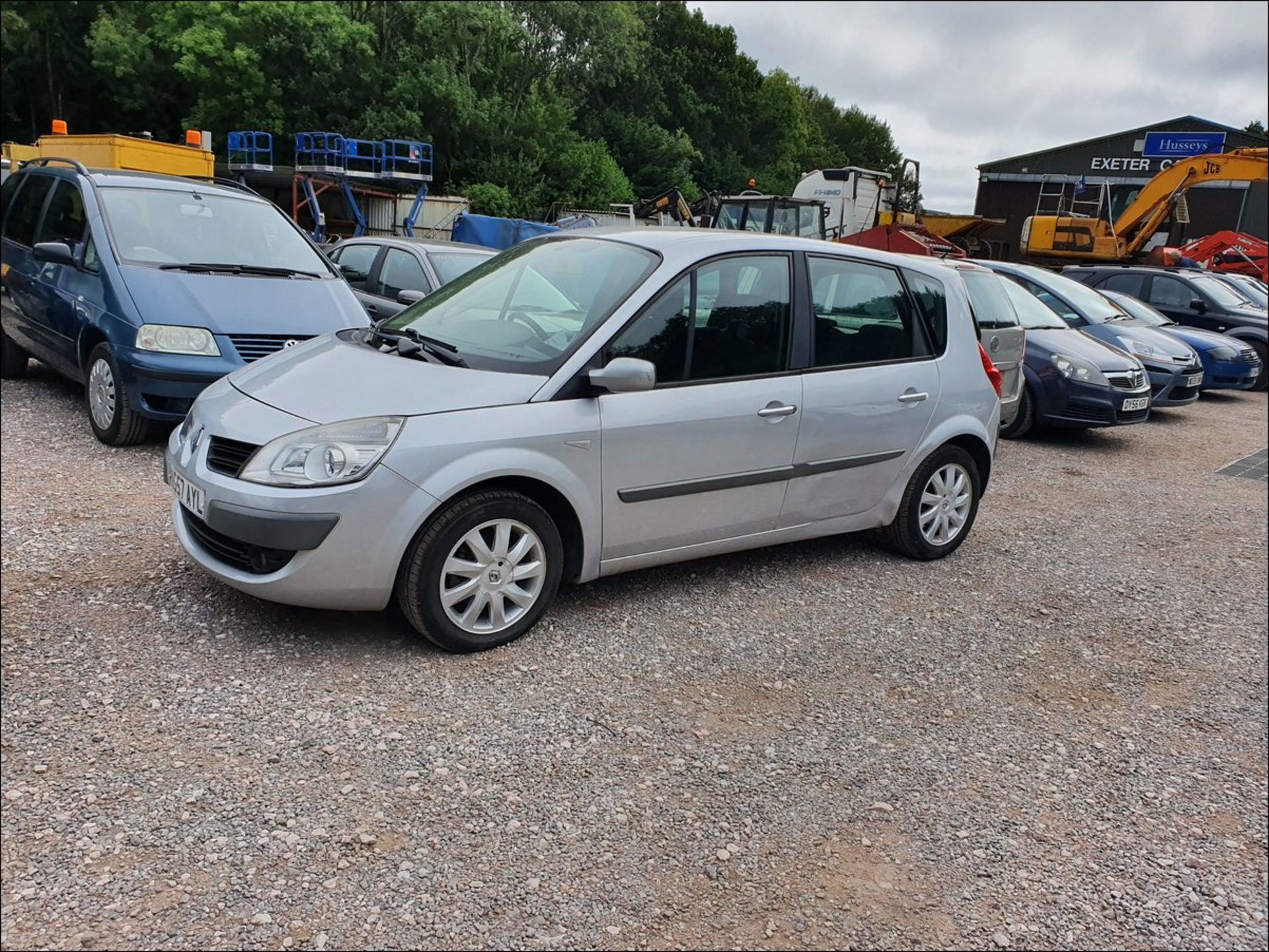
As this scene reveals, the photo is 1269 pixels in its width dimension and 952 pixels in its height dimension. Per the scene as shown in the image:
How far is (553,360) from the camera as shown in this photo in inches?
155

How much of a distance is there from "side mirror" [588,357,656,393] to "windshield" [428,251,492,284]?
15.7 feet

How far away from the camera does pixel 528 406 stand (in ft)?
12.4

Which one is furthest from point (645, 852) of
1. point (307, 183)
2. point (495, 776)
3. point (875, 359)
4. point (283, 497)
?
point (307, 183)

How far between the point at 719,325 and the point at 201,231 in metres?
4.35

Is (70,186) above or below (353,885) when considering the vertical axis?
above

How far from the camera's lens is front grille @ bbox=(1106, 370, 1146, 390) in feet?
30.8

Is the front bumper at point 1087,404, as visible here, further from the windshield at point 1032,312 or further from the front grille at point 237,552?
the front grille at point 237,552

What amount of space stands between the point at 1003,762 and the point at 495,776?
68.9 inches

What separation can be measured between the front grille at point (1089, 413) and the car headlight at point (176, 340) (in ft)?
24.5

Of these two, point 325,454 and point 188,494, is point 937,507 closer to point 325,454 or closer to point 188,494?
point 325,454

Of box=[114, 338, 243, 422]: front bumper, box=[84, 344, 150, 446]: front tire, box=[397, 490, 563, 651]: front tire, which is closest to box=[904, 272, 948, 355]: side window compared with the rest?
box=[397, 490, 563, 651]: front tire

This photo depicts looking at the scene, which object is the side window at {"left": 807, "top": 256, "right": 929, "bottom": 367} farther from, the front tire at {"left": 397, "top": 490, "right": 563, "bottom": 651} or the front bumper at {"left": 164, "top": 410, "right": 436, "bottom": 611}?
the front bumper at {"left": 164, "top": 410, "right": 436, "bottom": 611}

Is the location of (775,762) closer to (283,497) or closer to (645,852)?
(645,852)

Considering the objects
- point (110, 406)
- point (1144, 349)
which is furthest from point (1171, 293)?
point (110, 406)
